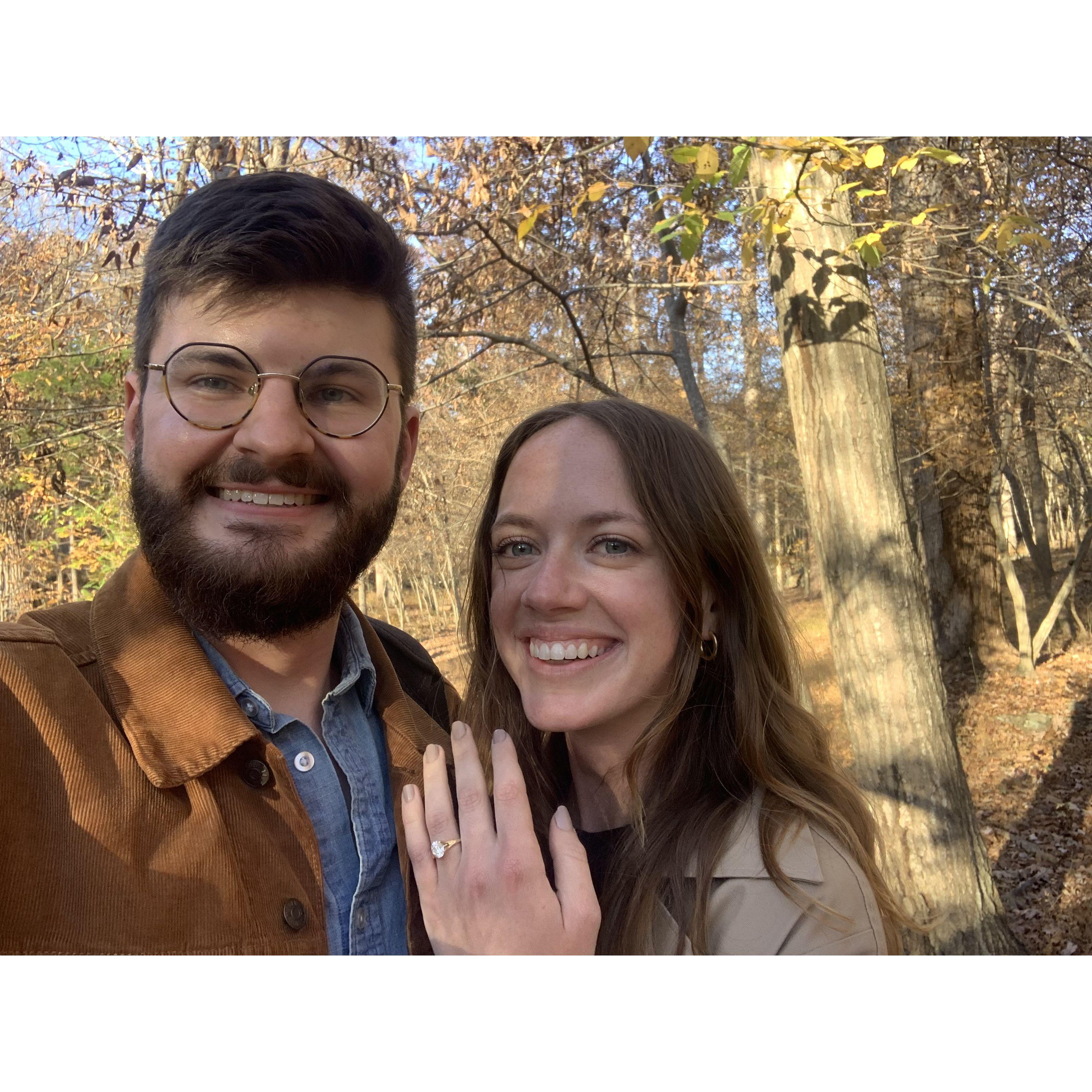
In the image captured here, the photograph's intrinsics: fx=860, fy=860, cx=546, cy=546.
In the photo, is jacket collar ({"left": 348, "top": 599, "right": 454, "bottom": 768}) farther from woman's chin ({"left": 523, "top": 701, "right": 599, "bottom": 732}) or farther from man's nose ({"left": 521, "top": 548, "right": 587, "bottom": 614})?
man's nose ({"left": 521, "top": 548, "right": 587, "bottom": 614})

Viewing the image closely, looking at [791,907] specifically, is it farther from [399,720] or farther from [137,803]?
[137,803]

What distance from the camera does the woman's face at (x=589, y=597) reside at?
5.47ft

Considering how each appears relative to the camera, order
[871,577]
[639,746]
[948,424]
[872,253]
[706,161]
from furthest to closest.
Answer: [948,424]
[871,577]
[872,253]
[706,161]
[639,746]

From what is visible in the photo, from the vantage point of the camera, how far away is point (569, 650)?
1676 millimetres

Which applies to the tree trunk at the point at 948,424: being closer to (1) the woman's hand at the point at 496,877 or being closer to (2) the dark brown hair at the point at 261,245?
(2) the dark brown hair at the point at 261,245

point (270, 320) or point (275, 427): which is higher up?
point (270, 320)

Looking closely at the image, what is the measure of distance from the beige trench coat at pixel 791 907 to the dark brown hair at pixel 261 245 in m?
1.25

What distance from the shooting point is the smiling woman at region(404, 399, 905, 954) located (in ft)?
4.74

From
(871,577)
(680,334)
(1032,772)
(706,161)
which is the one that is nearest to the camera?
(706,161)

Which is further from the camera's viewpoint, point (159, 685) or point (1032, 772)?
point (1032, 772)

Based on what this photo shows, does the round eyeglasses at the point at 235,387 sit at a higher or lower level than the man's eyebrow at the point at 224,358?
lower

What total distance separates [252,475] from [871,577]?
2.27 meters

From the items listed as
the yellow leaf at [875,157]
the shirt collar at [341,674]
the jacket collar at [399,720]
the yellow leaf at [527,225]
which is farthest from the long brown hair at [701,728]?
the yellow leaf at [527,225]

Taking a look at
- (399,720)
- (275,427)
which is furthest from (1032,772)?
(275,427)
